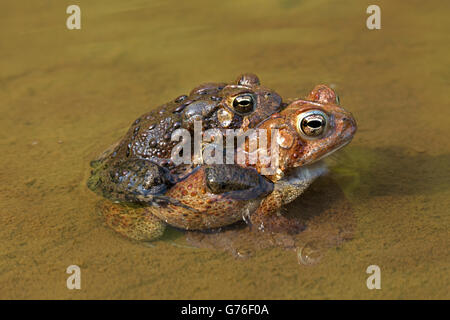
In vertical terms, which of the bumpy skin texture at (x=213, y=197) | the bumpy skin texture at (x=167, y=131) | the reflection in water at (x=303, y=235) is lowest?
the reflection in water at (x=303, y=235)

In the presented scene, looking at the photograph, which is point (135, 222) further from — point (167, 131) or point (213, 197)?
point (167, 131)

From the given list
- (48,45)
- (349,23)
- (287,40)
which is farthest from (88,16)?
(349,23)

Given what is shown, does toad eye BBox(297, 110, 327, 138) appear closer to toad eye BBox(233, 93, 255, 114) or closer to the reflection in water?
toad eye BBox(233, 93, 255, 114)

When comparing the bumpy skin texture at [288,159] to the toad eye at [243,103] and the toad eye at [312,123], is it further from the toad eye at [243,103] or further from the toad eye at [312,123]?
the toad eye at [243,103]

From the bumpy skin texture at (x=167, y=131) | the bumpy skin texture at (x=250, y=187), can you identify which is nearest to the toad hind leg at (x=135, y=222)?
the bumpy skin texture at (x=250, y=187)

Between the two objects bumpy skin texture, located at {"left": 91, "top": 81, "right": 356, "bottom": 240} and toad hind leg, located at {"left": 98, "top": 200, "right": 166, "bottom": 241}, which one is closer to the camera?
bumpy skin texture, located at {"left": 91, "top": 81, "right": 356, "bottom": 240}

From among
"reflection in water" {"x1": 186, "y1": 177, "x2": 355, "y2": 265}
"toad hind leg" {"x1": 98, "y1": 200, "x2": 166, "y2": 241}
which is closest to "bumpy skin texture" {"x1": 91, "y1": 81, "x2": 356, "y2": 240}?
"toad hind leg" {"x1": 98, "y1": 200, "x2": 166, "y2": 241}
